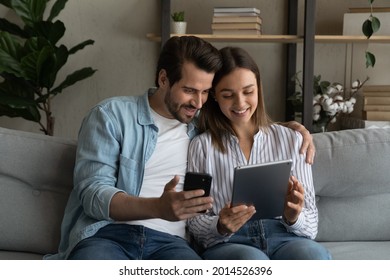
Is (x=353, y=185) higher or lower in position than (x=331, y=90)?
lower

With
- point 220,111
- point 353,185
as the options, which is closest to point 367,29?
point 353,185

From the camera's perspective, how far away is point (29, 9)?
3213 mm

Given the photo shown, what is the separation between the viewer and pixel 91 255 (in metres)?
1.63

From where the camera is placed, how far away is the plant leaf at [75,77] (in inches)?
128

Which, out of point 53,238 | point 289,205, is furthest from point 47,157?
point 289,205

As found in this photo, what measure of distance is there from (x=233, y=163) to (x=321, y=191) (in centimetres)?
36

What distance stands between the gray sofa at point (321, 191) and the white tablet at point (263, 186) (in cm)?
36

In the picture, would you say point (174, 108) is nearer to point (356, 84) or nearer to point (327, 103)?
point (327, 103)

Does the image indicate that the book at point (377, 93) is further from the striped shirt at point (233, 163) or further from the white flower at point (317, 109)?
A: the striped shirt at point (233, 163)

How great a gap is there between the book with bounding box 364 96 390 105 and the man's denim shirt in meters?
1.60

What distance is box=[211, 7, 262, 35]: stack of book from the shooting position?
121 inches

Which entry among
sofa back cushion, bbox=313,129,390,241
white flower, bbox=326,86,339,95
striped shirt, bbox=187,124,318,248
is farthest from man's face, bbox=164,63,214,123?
white flower, bbox=326,86,339,95

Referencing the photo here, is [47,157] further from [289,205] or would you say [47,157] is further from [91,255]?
[289,205]

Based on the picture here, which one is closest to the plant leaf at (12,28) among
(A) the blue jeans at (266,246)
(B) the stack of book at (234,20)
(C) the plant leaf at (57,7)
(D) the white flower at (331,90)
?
(C) the plant leaf at (57,7)
